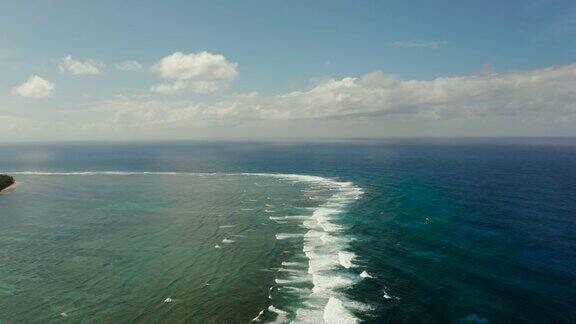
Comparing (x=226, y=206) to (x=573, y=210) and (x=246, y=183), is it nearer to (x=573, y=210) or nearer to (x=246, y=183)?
(x=246, y=183)

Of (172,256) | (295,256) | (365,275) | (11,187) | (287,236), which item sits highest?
(11,187)

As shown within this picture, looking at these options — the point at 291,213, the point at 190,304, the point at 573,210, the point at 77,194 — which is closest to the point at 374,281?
the point at 190,304

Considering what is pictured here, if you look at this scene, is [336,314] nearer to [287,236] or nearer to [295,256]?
[295,256]

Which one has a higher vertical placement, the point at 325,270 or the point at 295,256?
the point at 295,256

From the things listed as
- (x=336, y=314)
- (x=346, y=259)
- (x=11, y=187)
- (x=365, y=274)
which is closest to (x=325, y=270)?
(x=365, y=274)

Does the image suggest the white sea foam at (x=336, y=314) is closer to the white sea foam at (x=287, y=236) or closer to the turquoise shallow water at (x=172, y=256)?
the turquoise shallow water at (x=172, y=256)

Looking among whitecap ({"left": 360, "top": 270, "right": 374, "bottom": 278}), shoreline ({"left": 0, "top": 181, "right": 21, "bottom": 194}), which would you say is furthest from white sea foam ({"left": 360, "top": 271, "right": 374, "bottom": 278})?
shoreline ({"left": 0, "top": 181, "right": 21, "bottom": 194})

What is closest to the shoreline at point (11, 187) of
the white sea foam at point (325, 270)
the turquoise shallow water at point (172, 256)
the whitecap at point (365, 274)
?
the turquoise shallow water at point (172, 256)

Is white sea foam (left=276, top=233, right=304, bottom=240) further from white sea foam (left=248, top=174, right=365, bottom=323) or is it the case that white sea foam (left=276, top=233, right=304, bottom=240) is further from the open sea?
the open sea
